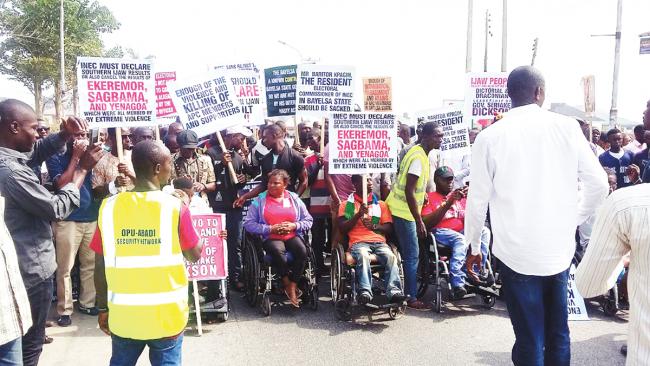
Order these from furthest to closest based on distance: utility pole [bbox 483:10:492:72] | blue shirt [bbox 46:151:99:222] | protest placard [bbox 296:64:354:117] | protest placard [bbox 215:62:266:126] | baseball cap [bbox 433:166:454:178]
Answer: utility pole [bbox 483:10:492:72] → protest placard [bbox 215:62:266:126] → protest placard [bbox 296:64:354:117] → baseball cap [bbox 433:166:454:178] → blue shirt [bbox 46:151:99:222]

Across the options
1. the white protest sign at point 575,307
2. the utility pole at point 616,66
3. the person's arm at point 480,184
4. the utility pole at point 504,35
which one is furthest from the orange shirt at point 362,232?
the utility pole at point 616,66

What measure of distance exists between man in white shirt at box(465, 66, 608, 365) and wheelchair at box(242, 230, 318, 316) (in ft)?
10.1

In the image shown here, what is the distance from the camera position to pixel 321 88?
7246 mm

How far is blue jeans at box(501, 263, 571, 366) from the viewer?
310 cm

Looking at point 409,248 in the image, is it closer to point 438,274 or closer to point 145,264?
point 438,274

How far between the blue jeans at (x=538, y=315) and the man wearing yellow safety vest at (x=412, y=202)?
2.69 m

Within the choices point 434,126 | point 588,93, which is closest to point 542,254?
point 434,126

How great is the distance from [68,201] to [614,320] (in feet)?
17.4

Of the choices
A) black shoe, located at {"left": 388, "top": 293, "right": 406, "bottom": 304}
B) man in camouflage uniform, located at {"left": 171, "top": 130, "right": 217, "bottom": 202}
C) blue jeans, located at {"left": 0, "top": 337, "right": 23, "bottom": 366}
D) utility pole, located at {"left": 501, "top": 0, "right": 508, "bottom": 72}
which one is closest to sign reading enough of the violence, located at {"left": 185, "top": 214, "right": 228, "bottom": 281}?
man in camouflage uniform, located at {"left": 171, "top": 130, "right": 217, "bottom": 202}

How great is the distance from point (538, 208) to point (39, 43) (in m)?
35.7

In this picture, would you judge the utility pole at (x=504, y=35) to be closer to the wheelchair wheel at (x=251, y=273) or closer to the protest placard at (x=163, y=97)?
the protest placard at (x=163, y=97)

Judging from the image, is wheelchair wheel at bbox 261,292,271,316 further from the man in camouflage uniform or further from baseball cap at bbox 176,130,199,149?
baseball cap at bbox 176,130,199,149

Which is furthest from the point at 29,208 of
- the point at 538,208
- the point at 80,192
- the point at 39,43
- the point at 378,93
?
the point at 39,43

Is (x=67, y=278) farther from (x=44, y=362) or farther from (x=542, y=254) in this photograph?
(x=542, y=254)
